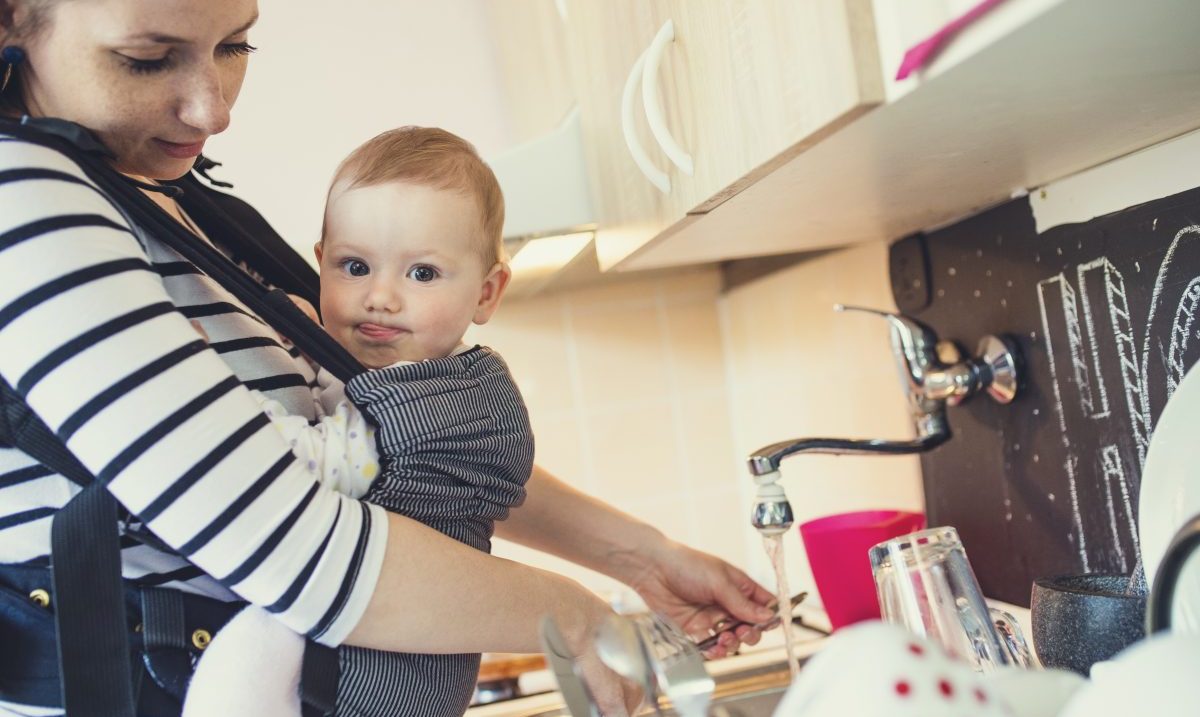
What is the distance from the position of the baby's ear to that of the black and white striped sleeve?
361mm

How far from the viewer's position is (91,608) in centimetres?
64

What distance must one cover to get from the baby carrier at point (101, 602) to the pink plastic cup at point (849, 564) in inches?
24.9

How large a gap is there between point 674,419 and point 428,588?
3.84ft

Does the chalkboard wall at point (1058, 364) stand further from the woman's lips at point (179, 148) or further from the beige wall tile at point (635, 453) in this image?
the woman's lips at point (179, 148)

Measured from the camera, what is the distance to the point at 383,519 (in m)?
0.68

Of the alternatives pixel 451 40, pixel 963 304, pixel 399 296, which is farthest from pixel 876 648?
pixel 451 40

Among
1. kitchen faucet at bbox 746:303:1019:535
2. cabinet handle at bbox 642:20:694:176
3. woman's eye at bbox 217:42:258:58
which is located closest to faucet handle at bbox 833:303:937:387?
kitchen faucet at bbox 746:303:1019:535

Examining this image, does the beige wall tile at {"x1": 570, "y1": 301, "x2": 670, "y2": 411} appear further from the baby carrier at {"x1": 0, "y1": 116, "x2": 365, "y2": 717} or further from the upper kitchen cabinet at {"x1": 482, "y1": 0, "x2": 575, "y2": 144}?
the baby carrier at {"x1": 0, "y1": 116, "x2": 365, "y2": 717}

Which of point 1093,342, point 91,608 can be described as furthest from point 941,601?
point 91,608

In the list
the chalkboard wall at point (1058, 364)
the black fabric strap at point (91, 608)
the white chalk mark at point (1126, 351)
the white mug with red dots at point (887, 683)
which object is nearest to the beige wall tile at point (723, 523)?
the chalkboard wall at point (1058, 364)

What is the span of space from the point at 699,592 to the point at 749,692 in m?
0.16

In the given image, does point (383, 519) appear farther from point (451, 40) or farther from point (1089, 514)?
point (451, 40)

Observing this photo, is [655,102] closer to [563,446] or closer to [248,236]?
[248,236]

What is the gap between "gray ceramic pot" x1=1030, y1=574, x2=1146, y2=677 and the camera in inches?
26.6
